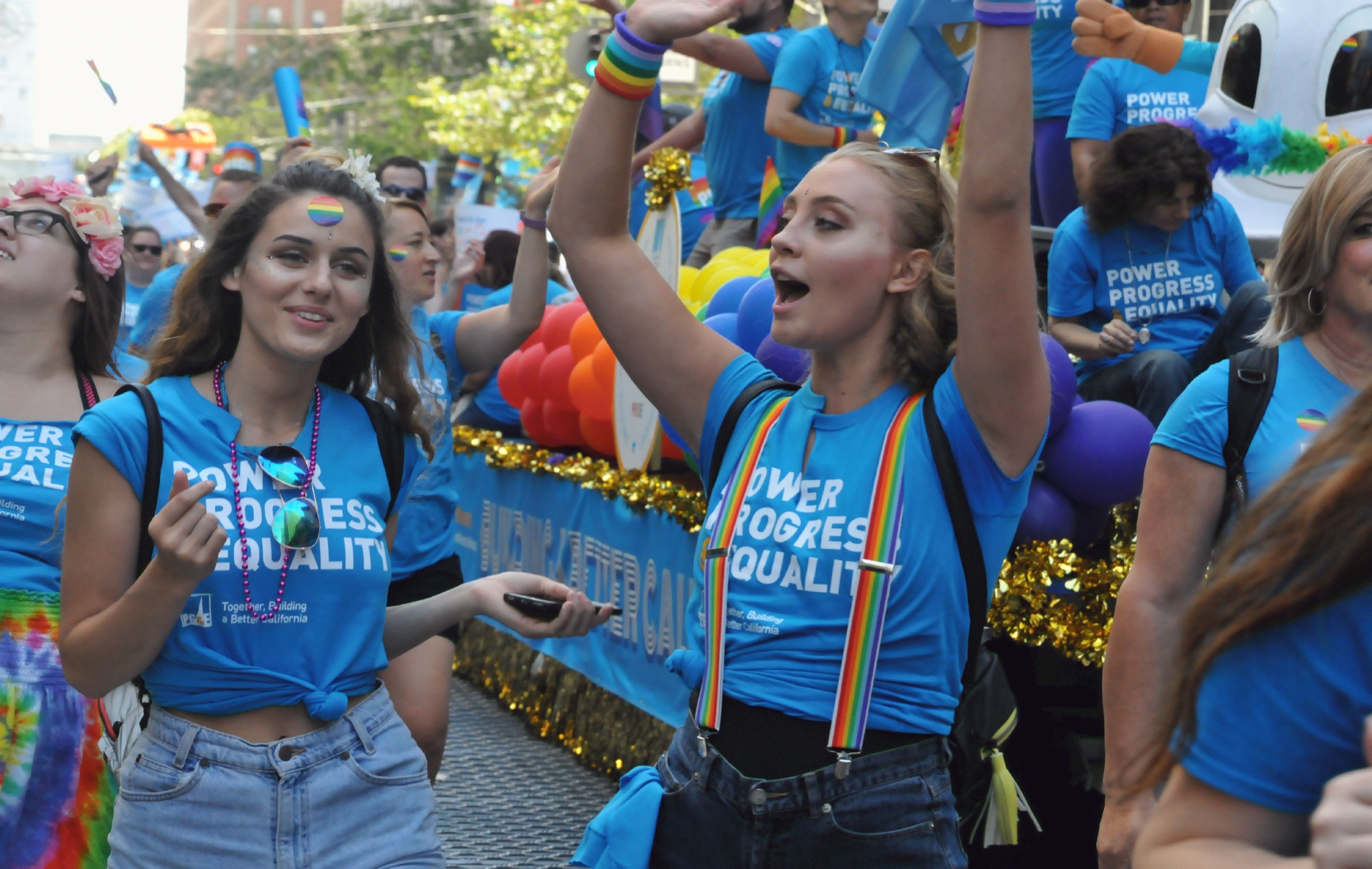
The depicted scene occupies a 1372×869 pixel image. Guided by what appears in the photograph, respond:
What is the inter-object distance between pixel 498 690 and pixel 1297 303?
18.9 ft

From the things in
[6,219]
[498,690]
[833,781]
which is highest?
[6,219]

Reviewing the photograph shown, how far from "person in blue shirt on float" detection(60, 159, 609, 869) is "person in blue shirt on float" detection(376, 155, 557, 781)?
1154 millimetres

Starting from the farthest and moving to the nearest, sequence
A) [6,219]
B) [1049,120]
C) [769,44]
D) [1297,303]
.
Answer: [769,44] → [1049,120] → [6,219] → [1297,303]

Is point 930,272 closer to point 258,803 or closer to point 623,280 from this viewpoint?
point 623,280

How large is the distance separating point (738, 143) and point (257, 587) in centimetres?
504

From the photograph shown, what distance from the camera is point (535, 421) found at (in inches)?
275

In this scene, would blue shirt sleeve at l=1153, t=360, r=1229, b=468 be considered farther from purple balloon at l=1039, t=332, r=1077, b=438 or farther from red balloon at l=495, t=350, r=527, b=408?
red balloon at l=495, t=350, r=527, b=408

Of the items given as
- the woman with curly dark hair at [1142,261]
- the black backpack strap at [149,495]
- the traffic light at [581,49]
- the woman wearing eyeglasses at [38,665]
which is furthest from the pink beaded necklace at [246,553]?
the traffic light at [581,49]

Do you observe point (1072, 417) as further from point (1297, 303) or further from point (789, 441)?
point (789, 441)

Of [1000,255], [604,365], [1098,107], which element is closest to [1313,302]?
[1000,255]

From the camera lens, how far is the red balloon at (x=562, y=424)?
668 centimetres

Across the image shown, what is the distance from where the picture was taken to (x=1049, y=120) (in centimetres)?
630

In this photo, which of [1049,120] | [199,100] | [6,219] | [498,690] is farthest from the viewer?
[199,100]

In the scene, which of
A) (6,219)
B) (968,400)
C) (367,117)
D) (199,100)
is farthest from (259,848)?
(199,100)
